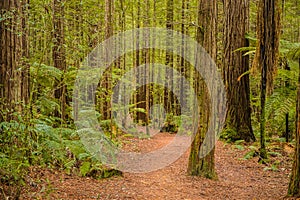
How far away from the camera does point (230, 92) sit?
10.1 meters

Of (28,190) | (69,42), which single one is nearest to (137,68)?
(69,42)

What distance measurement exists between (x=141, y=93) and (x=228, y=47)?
6.71 m

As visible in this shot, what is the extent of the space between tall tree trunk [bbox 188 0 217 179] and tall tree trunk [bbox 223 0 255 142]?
366cm

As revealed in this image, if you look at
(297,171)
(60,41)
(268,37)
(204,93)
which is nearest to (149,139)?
(204,93)

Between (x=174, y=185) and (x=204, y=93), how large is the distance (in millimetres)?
1950

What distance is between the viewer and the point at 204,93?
6473mm

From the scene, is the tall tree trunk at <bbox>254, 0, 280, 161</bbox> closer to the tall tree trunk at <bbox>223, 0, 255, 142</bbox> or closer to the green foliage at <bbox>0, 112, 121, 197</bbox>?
the green foliage at <bbox>0, 112, 121, 197</bbox>

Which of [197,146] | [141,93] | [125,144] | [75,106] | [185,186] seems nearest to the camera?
[185,186]

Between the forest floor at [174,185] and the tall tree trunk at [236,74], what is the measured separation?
207 cm

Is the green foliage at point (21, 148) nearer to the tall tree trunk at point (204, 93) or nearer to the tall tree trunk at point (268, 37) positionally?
the tall tree trunk at point (204, 93)

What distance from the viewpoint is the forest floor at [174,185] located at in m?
5.26

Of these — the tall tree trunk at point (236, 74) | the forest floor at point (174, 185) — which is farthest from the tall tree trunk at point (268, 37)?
the tall tree trunk at point (236, 74)

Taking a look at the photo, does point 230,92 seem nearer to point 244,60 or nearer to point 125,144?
point 244,60

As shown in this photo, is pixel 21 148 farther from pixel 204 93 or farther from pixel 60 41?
pixel 204 93
